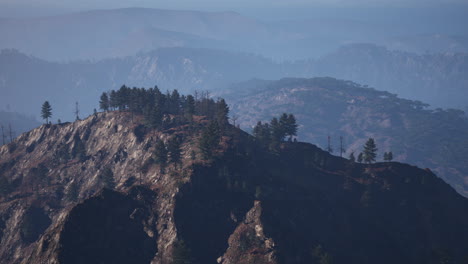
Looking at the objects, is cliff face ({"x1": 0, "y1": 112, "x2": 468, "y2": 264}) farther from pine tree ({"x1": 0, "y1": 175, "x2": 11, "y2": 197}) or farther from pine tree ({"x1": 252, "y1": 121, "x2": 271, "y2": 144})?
pine tree ({"x1": 252, "y1": 121, "x2": 271, "y2": 144})

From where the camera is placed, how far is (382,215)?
358ft

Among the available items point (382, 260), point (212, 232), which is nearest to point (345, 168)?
point (382, 260)

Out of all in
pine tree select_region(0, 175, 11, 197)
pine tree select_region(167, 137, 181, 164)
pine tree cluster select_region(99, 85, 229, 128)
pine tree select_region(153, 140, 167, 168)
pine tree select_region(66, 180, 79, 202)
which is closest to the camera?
pine tree select_region(167, 137, 181, 164)

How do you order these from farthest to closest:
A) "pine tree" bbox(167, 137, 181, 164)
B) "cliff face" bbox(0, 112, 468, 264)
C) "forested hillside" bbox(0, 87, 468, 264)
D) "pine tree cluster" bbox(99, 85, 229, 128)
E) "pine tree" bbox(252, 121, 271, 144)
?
"pine tree" bbox(252, 121, 271, 144), "pine tree cluster" bbox(99, 85, 229, 128), "pine tree" bbox(167, 137, 181, 164), "forested hillside" bbox(0, 87, 468, 264), "cliff face" bbox(0, 112, 468, 264)

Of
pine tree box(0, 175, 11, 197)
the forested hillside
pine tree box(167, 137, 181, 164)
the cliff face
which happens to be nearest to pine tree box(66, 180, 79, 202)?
the forested hillside

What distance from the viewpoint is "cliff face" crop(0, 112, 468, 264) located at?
84500 millimetres

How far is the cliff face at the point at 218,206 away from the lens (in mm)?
84500

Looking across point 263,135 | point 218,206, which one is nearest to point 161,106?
point 263,135

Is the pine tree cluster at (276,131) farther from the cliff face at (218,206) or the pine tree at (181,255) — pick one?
the pine tree at (181,255)

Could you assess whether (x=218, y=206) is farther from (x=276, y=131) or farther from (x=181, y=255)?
(x=276, y=131)

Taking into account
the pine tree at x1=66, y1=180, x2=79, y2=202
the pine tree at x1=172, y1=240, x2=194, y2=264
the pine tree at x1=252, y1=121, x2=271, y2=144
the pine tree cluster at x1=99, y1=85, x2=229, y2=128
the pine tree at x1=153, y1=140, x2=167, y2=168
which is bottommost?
the pine tree at x1=172, y1=240, x2=194, y2=264

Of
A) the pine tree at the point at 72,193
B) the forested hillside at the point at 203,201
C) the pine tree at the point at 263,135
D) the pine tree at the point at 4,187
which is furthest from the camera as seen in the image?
the pine tree at the point at 263,135

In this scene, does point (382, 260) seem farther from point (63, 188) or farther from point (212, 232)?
point (63, 188)

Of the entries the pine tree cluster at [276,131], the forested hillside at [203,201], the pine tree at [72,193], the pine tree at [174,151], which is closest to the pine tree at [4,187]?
the forested hillside at [203,201]
